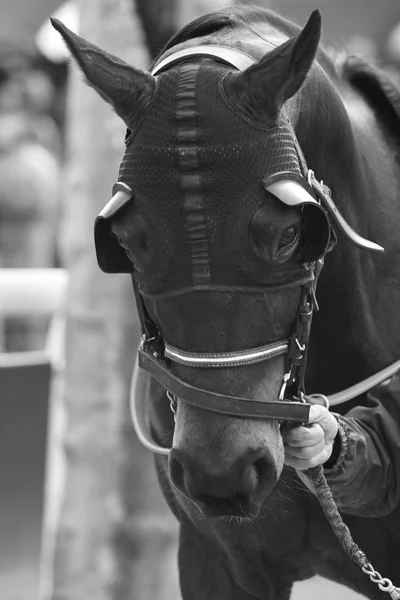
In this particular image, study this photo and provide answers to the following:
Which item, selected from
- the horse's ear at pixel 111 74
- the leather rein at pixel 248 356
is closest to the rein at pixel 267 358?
the leather rein at pixel 248 356

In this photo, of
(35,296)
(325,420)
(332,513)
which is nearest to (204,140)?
(325,420)

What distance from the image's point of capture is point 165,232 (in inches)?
75.2

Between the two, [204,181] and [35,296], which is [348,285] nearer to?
[204,181]

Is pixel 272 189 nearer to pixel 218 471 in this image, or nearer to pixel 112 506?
pixel 218 471

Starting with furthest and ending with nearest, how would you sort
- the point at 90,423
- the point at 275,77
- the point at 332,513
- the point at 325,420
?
the point at 90,423, the point at 332,513, the point at 325,420, the point at 275,77

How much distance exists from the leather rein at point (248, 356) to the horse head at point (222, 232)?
1 centimetres

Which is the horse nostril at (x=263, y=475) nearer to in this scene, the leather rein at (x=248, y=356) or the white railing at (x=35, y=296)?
the leather rein at (x=248, y=356)

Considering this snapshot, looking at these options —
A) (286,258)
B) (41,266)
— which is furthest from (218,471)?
(41,266)

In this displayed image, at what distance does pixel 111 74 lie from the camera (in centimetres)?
196

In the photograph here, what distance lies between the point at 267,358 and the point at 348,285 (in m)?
0.52

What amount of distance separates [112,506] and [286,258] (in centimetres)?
243

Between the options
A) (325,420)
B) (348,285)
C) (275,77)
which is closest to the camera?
(275,77)

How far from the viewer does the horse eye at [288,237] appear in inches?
74.9

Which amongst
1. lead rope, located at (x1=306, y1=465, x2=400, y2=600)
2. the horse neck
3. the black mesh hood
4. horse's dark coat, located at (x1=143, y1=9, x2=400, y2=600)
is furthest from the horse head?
the horse neck
